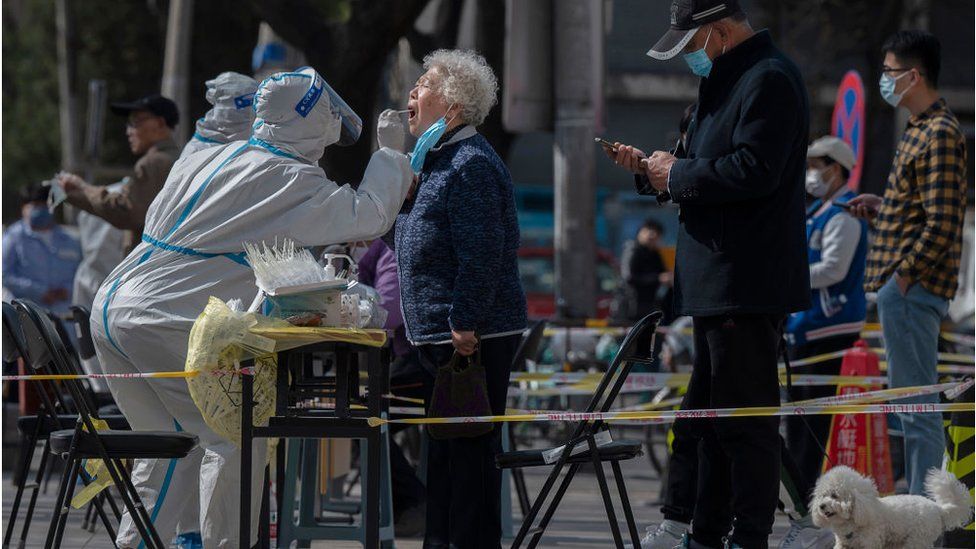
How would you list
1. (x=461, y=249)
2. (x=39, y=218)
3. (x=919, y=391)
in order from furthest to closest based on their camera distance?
1. (x=39, y=218)
2. (x=919, y=391)
3. (x=461, y=249)

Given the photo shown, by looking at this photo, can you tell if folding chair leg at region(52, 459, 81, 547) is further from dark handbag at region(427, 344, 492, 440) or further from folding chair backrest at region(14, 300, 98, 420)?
dark handbag at region(427, 344, 492, 440)

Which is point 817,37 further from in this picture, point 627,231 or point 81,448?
point 81,448

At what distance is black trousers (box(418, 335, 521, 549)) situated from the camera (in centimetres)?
607

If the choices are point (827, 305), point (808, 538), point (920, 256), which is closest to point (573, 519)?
point (827, 305)

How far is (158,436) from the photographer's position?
5.63 meters

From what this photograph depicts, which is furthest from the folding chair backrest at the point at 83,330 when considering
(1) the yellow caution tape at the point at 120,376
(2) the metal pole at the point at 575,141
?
(2) the metal pole at the point at 575,141

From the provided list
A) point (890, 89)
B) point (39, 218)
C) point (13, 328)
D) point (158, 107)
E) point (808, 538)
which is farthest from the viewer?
point (39, 218)

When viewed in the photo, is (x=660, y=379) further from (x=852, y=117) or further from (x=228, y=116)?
(x=228, y=116)

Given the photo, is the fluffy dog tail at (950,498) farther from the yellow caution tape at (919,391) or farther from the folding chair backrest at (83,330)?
the folding chair backrest at (83,330)

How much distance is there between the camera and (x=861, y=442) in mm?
8344

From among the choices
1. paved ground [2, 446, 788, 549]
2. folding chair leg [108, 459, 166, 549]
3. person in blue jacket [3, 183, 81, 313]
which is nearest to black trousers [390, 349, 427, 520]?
paved ground [2, 446, 788, 549]

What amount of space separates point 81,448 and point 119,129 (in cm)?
2765

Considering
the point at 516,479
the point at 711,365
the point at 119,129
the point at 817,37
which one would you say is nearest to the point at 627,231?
the point at 817,37

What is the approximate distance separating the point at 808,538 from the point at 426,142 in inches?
84.0
